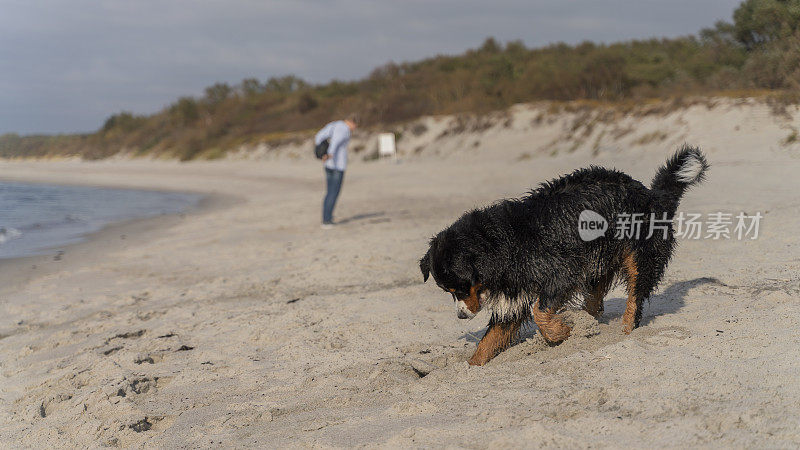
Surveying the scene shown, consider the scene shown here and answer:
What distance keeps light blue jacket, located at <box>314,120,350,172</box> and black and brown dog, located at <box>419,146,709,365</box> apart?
7.09m

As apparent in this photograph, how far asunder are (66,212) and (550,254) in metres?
16.9

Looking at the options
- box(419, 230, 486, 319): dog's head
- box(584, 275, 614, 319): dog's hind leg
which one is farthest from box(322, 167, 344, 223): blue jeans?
box(419, 230, 486, 319): dog's head

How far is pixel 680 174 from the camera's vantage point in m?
4.51

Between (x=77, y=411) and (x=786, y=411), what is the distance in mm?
3655

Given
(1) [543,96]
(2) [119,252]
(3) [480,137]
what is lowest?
(2) [119,252]

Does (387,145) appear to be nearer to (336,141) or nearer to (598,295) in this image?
(336,141)

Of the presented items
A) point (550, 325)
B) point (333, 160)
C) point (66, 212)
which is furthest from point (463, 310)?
point (66, 212)

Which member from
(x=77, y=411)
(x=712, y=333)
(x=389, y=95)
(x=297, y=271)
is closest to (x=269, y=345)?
(x=77, y=411)

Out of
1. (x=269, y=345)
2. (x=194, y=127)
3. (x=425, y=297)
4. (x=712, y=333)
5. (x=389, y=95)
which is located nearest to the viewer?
(x=712, y=333)

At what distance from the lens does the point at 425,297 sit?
5730mm

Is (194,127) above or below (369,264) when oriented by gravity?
above

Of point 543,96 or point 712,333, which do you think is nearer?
point 712,333

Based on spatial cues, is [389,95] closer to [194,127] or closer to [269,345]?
[194,127]

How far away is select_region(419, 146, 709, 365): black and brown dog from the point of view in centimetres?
372
